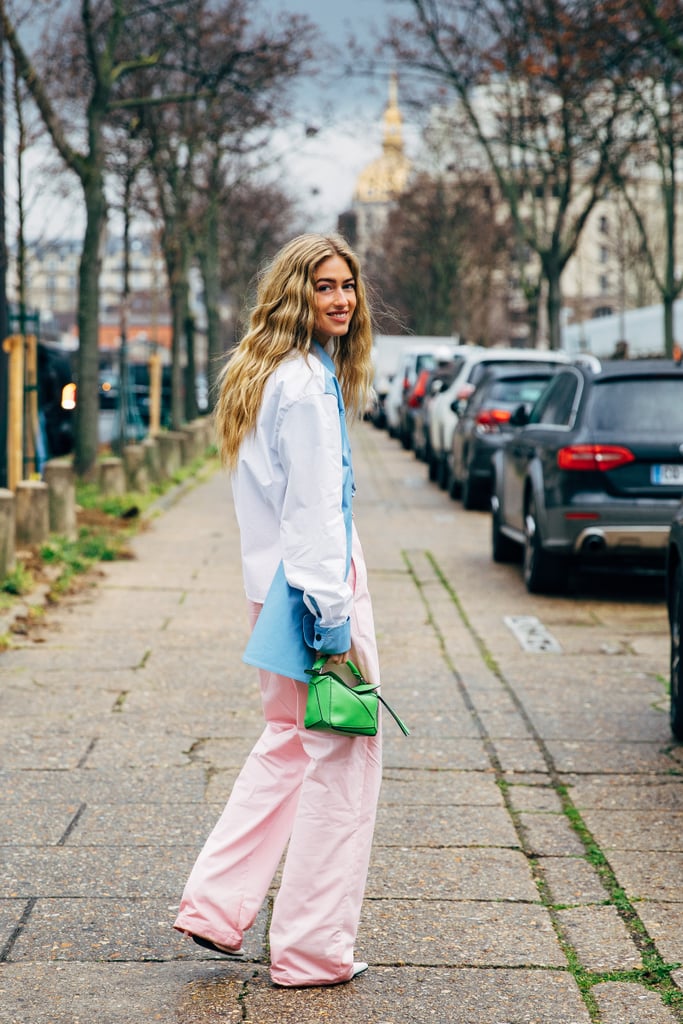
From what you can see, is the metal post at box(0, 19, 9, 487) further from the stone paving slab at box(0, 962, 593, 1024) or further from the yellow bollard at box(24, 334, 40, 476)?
the stone paving slab at box(0, 962, 593, 1024)

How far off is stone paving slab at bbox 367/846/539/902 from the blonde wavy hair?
1.44 m

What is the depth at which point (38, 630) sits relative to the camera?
30.1ft

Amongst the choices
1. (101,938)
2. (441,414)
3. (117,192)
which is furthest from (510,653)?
(117,192)

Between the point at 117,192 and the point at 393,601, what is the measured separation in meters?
18.7

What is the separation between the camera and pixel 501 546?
42.9 ft

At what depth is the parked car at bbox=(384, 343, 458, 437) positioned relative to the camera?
109ft

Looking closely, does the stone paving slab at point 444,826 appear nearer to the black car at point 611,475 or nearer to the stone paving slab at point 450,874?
the stone paving slab at point 450,874

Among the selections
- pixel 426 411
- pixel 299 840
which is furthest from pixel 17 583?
pixel 426 411

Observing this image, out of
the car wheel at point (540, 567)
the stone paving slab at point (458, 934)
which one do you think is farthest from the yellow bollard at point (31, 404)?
the stone paving slab at point (458, 934)

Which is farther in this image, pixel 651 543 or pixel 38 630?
pixel 651 543

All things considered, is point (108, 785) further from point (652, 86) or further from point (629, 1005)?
point (652, 86)

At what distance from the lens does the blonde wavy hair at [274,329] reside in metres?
3.80

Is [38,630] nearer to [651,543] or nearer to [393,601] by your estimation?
[393,601]

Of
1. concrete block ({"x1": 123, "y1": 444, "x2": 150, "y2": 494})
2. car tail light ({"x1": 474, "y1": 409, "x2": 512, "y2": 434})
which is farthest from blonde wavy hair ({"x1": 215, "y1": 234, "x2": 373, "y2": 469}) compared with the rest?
concrete block ({"x1": 123, "y1": 444, "x2": 150, "y2": 494})
